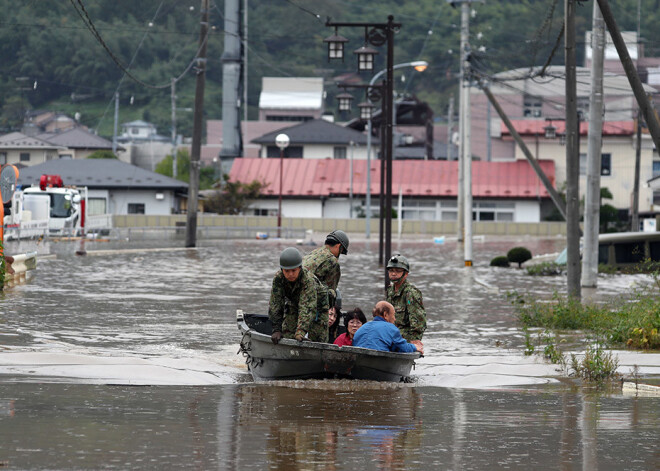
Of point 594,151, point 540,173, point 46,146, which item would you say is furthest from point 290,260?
point 46,146

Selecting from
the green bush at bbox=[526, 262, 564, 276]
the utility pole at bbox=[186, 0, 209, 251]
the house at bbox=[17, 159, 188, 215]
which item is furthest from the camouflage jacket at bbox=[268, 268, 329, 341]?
the house at bbox=[17, 159, 188, 215]

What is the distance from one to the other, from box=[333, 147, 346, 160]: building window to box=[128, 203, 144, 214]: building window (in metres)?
19.3

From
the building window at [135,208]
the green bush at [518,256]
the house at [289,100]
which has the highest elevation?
the house at [289,100]

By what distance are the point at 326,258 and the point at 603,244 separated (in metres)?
26.6

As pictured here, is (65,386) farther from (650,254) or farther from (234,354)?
(650,254)

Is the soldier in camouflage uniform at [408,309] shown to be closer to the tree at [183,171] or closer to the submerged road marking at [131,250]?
the submerged road marking at [131,250]

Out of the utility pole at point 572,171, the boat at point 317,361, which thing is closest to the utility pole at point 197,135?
the utility pole at point 572,171

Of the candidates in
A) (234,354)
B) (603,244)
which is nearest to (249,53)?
(603,244)

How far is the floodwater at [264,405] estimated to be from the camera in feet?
30.1

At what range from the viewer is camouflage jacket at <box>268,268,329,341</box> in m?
12.8

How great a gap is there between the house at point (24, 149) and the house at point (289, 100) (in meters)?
29.9

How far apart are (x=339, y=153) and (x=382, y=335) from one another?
80368 millimetres

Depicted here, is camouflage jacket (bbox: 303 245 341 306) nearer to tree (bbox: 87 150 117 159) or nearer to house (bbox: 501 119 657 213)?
house (bbox: 501 119 657 213)

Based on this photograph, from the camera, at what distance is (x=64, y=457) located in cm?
880
